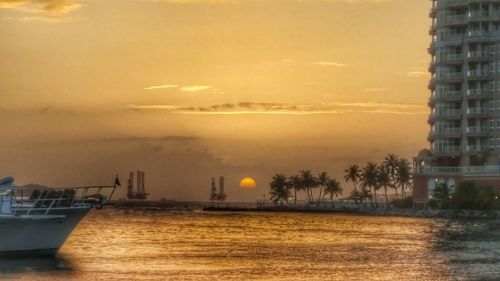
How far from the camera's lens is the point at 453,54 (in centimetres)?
14500

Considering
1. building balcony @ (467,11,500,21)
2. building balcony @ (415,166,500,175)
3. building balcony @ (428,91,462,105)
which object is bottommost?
building balcony @ (415,166,500,175)

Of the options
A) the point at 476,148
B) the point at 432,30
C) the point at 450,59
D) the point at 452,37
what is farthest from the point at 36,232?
the point at 432,30

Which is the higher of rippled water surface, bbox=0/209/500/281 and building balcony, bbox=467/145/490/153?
building balcony, bbox=467/145/490/153

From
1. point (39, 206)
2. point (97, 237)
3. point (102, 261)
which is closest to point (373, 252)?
point (102, 261)

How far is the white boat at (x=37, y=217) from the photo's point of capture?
51656 mm

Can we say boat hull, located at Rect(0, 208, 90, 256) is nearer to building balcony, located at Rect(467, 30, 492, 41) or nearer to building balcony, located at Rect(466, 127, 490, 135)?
building balcony, located at Rect(466, 127, 490, 135)

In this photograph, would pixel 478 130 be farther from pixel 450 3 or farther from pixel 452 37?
pixel 450 3

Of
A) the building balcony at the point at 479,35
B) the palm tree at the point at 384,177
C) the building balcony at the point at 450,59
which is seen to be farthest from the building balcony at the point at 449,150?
the palm tree at the point at 384,177

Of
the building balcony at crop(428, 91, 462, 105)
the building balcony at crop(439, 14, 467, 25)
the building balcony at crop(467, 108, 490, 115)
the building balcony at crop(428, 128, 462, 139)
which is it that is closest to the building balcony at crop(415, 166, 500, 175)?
the building balcony at crop(428, 128, 462, 139)

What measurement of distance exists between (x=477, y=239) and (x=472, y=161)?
61.0m

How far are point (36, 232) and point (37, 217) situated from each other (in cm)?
147

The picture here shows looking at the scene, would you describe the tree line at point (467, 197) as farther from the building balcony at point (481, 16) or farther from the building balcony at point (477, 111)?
the building balcony at point (481, 16)

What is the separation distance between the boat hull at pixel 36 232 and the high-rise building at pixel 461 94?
9186 cm

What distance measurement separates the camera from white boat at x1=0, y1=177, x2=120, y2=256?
5166cm
